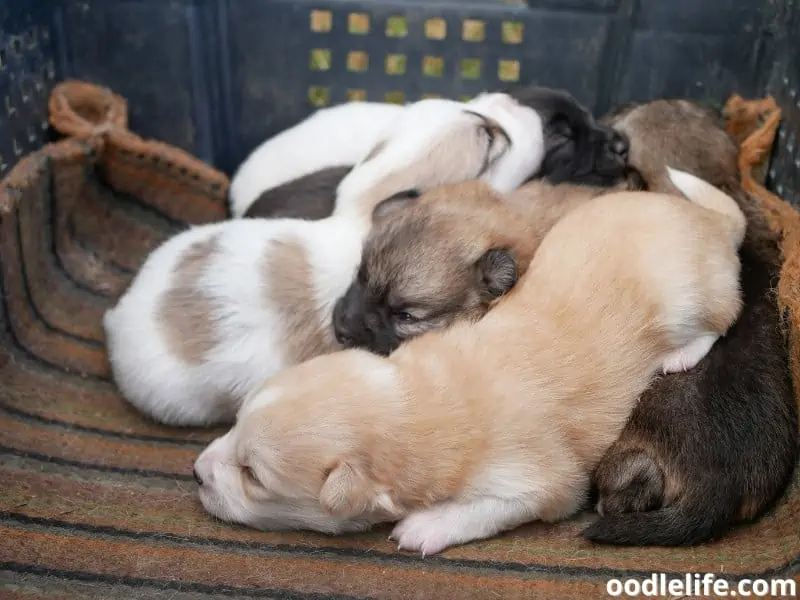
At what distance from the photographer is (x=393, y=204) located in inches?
97.4

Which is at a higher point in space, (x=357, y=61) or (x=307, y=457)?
(x=357, y=61)

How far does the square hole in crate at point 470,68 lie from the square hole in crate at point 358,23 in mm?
401

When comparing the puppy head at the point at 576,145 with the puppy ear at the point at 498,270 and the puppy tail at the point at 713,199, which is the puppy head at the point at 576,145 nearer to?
the puppy tail at the point at 713,199

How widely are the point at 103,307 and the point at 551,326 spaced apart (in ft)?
5.68

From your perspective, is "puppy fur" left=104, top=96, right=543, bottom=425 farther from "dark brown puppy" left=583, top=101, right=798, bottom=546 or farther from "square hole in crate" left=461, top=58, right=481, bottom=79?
"dark brown puppy" left=583, top=101, right=798, bottom=546

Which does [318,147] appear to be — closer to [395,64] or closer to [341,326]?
[395,64]

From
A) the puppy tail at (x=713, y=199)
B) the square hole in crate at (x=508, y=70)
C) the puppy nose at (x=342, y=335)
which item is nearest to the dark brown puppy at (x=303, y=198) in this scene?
the puppy nose at (x=342, y=335)

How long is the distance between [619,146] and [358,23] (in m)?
1.10

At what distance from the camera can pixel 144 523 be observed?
77.5 inches

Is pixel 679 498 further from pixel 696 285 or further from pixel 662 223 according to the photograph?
pixel 662 223

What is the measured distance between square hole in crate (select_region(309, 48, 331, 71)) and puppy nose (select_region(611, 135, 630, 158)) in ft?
3.83

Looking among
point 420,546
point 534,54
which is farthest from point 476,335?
point 534,54

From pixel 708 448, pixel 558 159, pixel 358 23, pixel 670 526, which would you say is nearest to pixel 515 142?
pixel 558 159

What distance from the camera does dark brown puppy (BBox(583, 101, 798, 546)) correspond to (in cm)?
195
